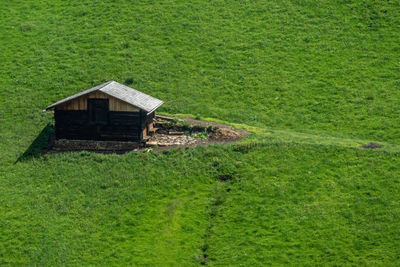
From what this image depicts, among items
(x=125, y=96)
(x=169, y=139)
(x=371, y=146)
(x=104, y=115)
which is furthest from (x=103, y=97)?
(x=371, y=146)

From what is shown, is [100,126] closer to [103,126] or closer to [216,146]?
[103,126]

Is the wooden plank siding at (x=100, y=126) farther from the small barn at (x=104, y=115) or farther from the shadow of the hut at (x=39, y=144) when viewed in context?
the shadow of the hut at (x=39, y=144)

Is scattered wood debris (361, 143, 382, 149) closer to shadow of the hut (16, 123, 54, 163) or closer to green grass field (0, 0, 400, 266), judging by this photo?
green grass field (0, 0, 400, 266)

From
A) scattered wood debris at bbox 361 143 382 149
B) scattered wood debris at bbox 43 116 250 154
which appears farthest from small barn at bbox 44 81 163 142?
scattered wood debris at bbox 361 143 382 149

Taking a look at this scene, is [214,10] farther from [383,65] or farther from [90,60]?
[383,65]

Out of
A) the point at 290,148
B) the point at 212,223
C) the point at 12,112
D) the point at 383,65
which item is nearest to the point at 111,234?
the point at 212,223
